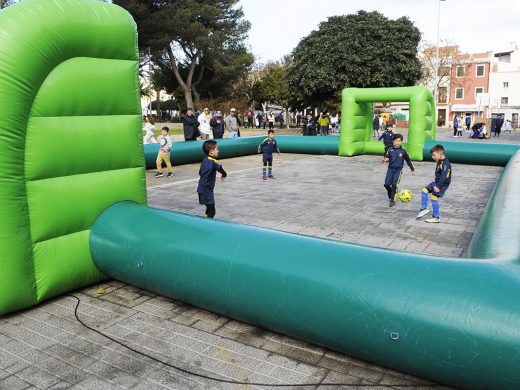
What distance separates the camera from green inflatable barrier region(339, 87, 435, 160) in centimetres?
1644

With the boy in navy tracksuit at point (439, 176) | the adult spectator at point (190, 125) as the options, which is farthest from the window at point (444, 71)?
the boy in navy tracksuit at point (439, 176)

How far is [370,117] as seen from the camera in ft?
62.2

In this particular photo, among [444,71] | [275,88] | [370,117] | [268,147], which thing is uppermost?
[444,71]

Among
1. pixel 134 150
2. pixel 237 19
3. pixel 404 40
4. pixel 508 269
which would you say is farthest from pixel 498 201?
pixel 237 19

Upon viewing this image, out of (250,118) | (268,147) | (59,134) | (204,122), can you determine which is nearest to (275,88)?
(250,118)

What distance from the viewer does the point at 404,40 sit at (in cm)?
3064

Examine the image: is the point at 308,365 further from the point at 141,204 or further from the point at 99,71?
the point at 99,71

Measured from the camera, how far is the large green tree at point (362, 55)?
29.8 meters

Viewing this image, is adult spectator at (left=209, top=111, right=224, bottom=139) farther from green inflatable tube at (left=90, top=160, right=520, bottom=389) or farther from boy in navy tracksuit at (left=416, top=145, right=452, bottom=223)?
green inflatable tube at (left=90, top=160, right=520, bottom=389)

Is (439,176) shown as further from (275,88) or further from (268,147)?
(275,88)

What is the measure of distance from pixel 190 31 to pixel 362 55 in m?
13.2

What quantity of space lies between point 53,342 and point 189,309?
4.07 feet

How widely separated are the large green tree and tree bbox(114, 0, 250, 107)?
30.8 feet

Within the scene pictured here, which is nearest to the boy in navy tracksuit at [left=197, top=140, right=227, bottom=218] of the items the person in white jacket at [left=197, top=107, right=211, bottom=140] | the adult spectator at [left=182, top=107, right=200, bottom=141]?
the adult spectator at [left=182, top=107, right=200, bottom=141]
